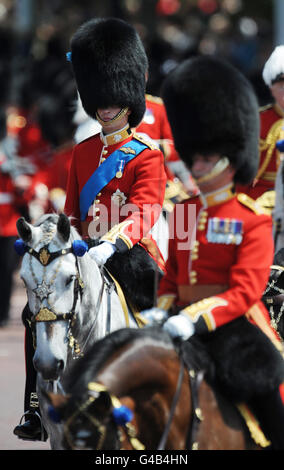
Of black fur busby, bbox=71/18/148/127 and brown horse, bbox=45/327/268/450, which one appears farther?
black fur busby, bbox=71/18/148/127

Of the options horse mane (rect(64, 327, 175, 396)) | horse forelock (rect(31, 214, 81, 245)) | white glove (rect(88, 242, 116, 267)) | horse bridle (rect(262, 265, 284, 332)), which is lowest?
horse bridle (rect(262, 265, 284, 332))

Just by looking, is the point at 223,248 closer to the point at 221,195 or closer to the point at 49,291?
the point at 221,195

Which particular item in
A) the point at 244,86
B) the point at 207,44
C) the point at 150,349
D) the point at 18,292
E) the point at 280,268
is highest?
the point at 244,86

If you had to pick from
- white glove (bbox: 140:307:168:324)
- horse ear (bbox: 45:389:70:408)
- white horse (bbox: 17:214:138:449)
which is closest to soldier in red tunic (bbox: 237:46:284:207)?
white horse (bbox: 17:214:138:449)

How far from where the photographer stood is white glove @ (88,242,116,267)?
5.23 meters

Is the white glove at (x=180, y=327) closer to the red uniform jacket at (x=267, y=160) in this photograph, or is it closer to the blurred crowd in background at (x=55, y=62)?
the red uniform jacket at (x=267, y=160)

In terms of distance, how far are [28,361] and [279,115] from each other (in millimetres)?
1901

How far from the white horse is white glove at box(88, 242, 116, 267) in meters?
0.06

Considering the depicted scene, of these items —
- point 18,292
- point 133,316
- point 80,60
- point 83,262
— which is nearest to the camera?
point 83,262

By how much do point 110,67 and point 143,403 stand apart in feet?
7.68

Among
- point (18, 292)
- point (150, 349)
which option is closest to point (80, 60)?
point (150, 349)

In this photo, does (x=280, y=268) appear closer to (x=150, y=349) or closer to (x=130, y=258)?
(x=130, y=258)

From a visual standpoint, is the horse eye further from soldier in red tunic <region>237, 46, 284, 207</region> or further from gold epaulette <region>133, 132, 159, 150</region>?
soldier in red tunic <region>237, 46, 284, 207</region>

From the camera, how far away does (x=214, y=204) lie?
433 centimetres
